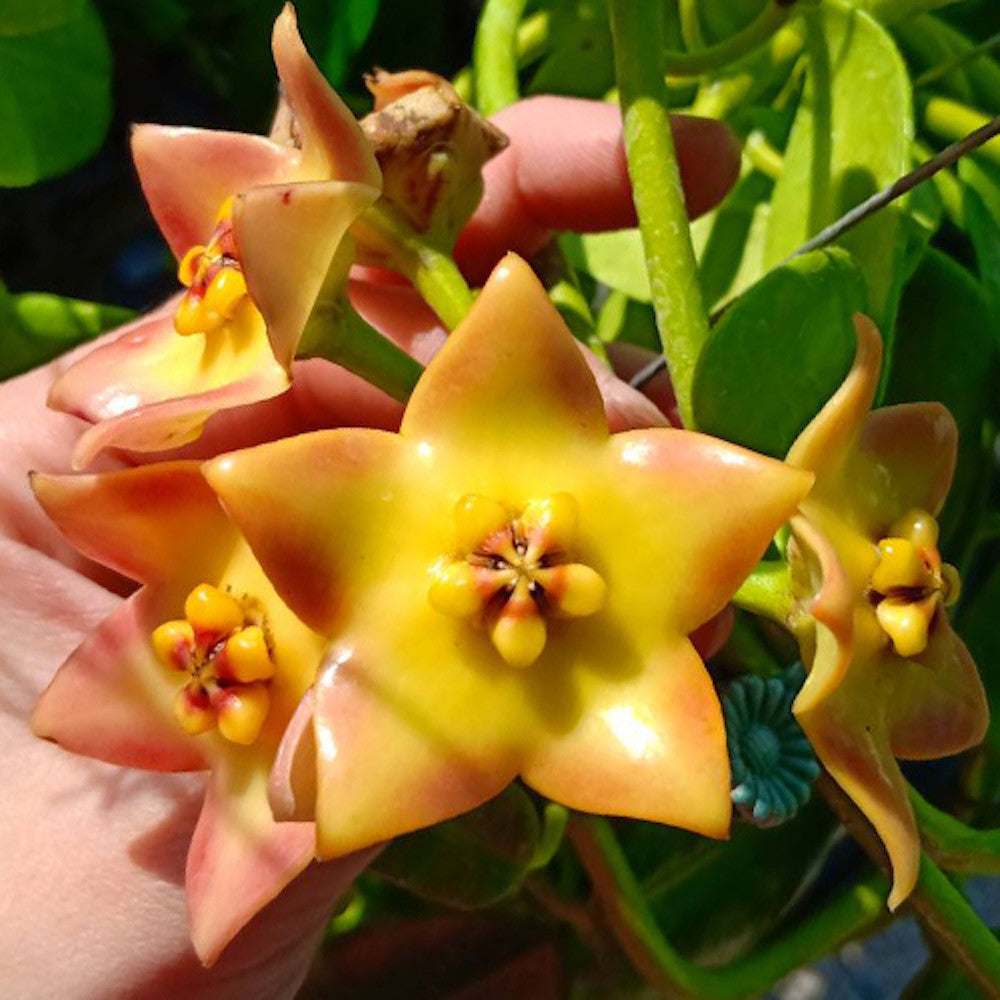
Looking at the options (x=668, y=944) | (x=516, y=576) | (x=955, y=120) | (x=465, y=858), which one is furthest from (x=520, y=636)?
(x=955, y=120)

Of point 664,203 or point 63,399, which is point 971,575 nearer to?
point 664,203

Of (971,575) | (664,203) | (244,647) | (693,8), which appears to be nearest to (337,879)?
(244,647)

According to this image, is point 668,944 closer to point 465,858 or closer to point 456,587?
point 465,858

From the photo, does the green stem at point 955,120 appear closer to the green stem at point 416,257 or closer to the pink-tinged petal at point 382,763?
the green stem at point 416,257

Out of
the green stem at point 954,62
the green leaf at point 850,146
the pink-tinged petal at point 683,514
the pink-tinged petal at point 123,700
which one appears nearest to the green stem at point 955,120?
the green stem at point 954,62

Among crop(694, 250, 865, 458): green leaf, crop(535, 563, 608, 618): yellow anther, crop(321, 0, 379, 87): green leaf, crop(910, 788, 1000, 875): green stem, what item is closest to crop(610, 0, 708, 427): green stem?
crop(694, 250, 865, 458): green leaf
